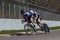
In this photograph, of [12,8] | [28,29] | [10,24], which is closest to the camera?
[28,29]

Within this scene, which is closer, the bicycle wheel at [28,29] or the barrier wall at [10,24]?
the bicycle wheel at [28,29]

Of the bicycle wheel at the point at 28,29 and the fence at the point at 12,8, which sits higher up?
the fence at the point at 12,8

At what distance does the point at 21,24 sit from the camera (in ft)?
89.2

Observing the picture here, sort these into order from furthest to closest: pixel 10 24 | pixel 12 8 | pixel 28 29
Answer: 1. pixel 12 8
2. pixel 10 24
3. pixel 28 29

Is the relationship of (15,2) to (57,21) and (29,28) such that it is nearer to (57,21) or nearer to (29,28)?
(29,28)

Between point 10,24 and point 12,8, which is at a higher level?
point 12,8

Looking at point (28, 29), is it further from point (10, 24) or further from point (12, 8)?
point (12, 8)

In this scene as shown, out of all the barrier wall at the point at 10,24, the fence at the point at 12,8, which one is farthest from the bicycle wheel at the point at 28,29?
the fence at the point at 12,8

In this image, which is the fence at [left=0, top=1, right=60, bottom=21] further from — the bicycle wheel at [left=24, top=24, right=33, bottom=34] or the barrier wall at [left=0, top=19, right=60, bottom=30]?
the bicycle wheel at [left=24, top=24, right=33, bottom=34]

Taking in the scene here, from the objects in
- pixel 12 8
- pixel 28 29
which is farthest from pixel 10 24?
pixel 28 29

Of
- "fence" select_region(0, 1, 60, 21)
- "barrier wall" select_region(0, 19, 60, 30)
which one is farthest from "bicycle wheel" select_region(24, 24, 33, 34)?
"fence" select_region(0, 1, 60, 21)

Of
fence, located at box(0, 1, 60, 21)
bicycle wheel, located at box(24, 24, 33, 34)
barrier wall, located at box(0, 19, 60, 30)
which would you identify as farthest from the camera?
fence, located at box(0, 1, 60, 21)

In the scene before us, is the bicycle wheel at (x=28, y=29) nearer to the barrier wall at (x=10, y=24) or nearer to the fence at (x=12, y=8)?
the barrier wall at (x=10, y=24)

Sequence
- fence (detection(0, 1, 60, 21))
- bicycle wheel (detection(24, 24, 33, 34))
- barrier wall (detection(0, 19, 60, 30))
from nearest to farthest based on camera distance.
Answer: bicycle wheel (detection(24, 24, 33, 34)) → barrier wall (detection(0, 19, 60, 30)) → fence (detection(0, 1, 60, 21))
